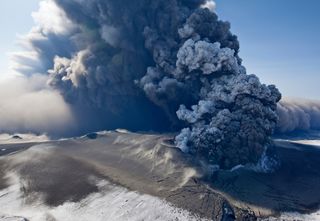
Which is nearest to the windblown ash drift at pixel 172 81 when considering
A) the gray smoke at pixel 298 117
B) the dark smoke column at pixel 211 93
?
the dark smoke column at pixel 211 93

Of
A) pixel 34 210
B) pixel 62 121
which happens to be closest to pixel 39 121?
pixel 62 121

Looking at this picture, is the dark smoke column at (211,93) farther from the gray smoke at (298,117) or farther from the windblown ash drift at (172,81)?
the gray smoke at (298,117)

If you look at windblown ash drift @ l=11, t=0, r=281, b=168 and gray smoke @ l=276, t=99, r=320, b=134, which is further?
gray smoke @ l=276, t=99, r=320, b=134

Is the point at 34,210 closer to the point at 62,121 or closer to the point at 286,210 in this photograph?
the point at 286,210

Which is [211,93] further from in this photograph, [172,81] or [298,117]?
[298,117]

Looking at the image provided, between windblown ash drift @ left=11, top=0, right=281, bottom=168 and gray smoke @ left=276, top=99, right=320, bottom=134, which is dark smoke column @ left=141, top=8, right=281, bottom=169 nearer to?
windblown ash drift @ left=11, top=0, right=281, bottom=168

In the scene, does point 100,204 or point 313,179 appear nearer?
point 100,204

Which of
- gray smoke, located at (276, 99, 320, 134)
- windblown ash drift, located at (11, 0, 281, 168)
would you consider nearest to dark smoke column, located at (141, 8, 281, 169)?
windblown ash drift, located at (11, 0, 281, 168)

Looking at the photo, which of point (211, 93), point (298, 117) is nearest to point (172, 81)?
point (211, 93)
